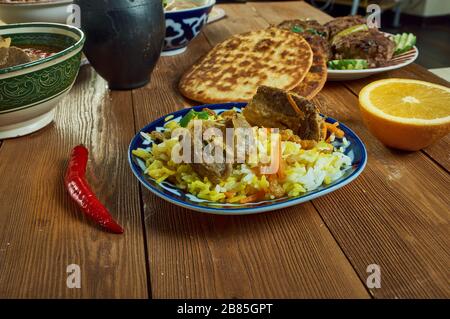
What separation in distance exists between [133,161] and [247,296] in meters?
0.45

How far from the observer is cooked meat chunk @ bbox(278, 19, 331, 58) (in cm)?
184

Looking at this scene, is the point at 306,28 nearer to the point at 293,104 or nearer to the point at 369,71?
the point at 369,71

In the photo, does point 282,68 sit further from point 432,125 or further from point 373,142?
point 432,125

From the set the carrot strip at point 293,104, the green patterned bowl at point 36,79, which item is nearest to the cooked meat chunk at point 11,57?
the green patterned bowl at point 36,79

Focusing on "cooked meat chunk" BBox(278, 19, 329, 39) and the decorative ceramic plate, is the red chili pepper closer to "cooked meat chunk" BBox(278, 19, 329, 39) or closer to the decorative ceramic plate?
the decorative ceramic plate

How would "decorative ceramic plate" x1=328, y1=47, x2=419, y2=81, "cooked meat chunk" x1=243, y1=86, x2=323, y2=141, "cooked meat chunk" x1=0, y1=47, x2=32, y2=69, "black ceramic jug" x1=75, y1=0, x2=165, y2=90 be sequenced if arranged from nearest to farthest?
"cooked meat chunk" x1=243, y1=86, x2=323, y2=141 → "cooked meat chunk" x1=0, y1=47, x2=32, y2=69 → "black ceramic jug" x1=75, y1=0, x2=165, y2=90 → "decorative ceramic plate" x1=328, y1=47, x2=419, y2=81

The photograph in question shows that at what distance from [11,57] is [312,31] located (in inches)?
49.4

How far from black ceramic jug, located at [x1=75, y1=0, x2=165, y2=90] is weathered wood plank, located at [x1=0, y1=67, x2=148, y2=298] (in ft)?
0.71

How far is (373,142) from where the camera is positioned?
51.6 inches

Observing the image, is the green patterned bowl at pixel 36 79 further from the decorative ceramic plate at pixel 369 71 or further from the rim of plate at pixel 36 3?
the decorative ceramic plate at pixel 369 71

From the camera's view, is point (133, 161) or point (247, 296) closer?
point (247, 296)

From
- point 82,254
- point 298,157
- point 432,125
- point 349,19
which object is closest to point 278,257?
point 298,157

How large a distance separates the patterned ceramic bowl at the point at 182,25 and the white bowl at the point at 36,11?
0.43m

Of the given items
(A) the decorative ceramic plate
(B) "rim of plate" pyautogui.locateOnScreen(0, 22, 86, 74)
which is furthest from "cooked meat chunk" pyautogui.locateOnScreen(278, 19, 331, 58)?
(B) "rim of plate" pyautogui.locateOnScreen(0, 22, 86, 74)
